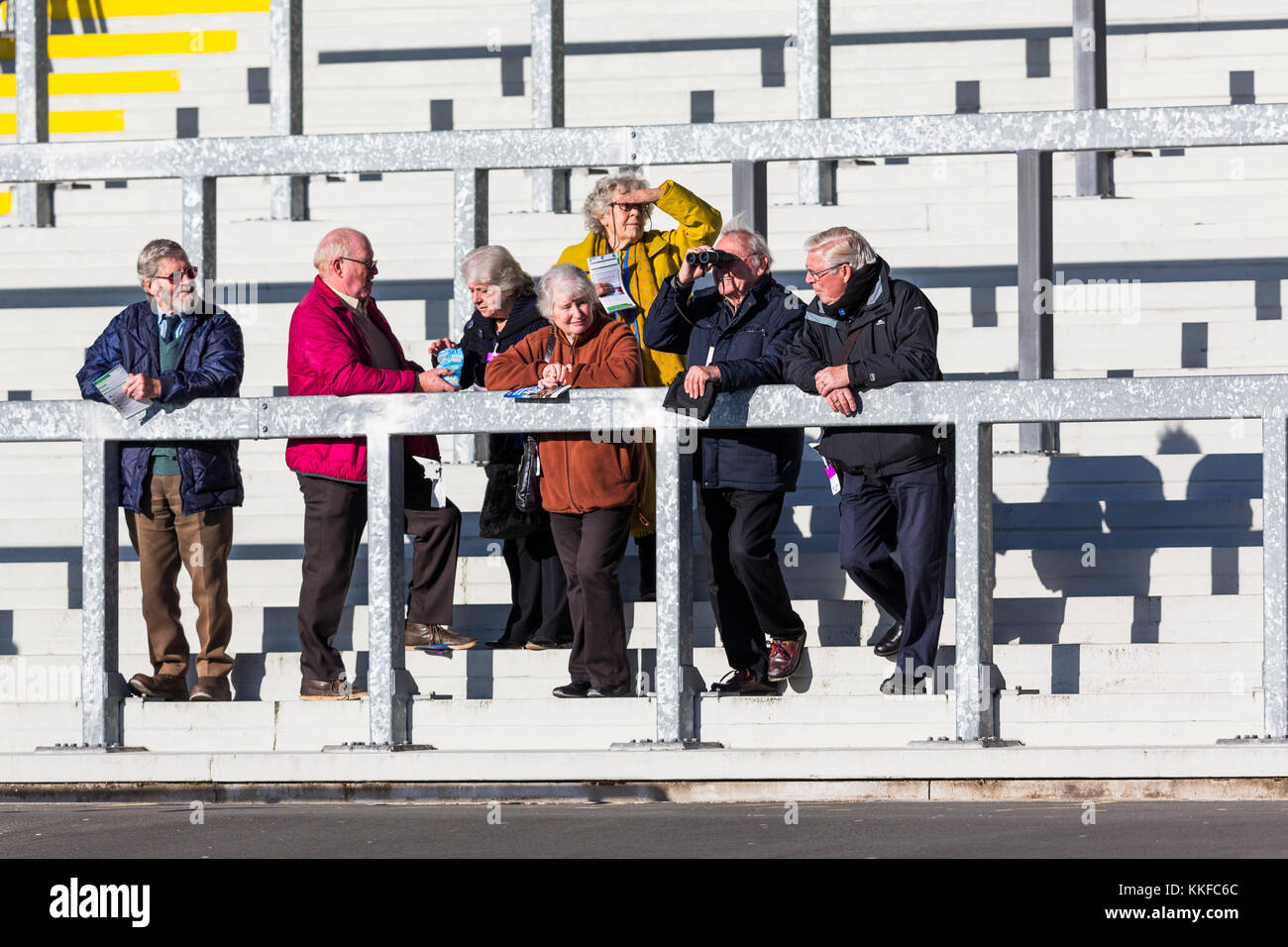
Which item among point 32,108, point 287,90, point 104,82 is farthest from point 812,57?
point 104,82

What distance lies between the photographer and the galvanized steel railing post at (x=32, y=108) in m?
→ 12.3

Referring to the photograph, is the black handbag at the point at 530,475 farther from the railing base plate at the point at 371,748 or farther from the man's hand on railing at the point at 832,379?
the man's hand on railing at the point at 832,379

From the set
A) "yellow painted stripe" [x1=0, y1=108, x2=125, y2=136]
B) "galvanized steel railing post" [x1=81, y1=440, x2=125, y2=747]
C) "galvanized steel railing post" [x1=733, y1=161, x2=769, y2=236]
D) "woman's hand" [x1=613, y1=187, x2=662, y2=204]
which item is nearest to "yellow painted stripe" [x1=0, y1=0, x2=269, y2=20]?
"yellow painted stripe" [x1=0, y1=108, x2=125, y2=136]

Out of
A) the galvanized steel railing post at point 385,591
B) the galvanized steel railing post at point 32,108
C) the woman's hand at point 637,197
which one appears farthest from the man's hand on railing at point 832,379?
the galvanized steel railing post at point 32,108

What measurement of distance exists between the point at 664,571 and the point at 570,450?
0.51 metres

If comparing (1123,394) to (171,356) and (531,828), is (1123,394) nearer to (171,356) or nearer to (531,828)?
(531,828)

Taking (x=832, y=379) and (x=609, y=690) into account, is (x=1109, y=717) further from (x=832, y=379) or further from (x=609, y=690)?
(x=609, y=690)

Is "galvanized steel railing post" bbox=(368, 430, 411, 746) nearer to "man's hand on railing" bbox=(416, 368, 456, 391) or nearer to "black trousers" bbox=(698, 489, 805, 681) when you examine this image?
"man's hand on railing" bbox=(416, 368, 456, 391)

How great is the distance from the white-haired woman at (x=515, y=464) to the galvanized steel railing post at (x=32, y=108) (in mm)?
5131

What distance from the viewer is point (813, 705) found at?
7.20 m

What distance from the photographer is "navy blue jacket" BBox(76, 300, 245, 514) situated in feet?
24.6

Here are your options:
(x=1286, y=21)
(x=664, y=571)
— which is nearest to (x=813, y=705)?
(x=664, y=571)

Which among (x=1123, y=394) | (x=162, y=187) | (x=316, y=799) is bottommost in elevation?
(x=316, y=799)

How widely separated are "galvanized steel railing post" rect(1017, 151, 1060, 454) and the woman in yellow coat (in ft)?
5.43
